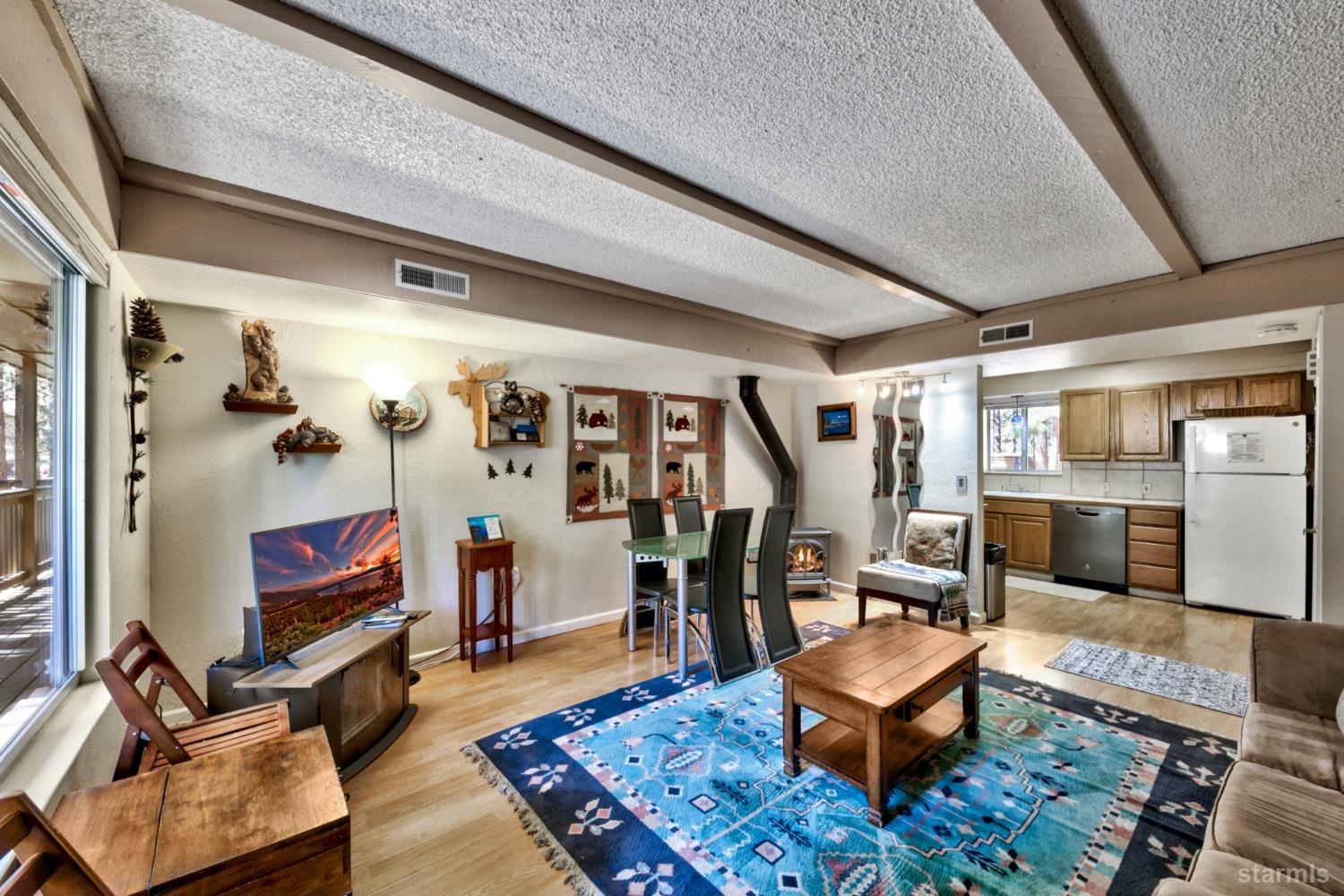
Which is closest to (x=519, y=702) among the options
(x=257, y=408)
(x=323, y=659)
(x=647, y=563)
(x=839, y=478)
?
(x=323, y=659)

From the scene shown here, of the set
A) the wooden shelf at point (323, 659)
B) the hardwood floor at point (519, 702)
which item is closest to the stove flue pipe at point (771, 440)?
the hardwood floor at point (519, 702)

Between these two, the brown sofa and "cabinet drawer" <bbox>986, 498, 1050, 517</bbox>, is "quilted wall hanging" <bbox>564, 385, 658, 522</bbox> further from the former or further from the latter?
"cabinet drawer" <bbox>986, 498, 1050, 517</bbox>

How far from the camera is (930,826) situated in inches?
75.1

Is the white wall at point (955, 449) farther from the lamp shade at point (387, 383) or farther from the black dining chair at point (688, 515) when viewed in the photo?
the lamp shade at point (387, 383)

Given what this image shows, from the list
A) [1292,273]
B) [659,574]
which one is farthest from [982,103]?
[659,574]

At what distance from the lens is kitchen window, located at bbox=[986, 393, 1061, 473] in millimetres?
5988

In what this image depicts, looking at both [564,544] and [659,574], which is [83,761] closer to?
[564,544]

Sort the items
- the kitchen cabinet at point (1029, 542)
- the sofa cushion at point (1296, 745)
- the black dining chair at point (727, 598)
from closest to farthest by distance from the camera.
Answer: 1. the sofa cushion at point (1296, 745)
2. the black dining chair at point (727, 598)
3. the kitchen cabinet at point (1029, 542)

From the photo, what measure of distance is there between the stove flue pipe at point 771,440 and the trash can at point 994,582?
1.75m

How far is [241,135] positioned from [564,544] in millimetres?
2987

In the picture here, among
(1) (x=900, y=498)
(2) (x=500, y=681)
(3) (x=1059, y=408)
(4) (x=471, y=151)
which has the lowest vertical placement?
(2) (x=500, y=681)

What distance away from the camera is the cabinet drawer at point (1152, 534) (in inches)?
187

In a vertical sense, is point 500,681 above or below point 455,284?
below

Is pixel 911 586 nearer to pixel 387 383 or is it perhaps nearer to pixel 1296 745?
pixel 1296 745
